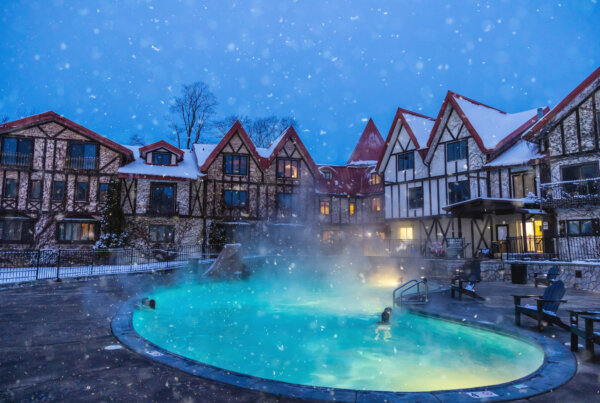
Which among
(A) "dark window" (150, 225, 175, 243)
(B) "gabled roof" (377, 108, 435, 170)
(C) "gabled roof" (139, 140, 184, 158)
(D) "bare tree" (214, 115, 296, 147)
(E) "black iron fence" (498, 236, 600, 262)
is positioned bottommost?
(E) "black iron fence" (498, 236, 600, 262)

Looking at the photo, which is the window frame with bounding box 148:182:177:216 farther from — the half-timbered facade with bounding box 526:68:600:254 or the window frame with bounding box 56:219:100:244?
the half-timbered facade with bounding box 526:68:600:254

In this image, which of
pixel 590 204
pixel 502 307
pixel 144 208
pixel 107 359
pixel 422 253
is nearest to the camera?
pixel 107 359

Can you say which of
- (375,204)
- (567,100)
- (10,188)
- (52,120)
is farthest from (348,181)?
(10,188)

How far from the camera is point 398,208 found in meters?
28.4

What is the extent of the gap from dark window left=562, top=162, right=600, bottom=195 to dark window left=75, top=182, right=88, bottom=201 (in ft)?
98.7

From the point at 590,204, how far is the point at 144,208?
2721 centimetres

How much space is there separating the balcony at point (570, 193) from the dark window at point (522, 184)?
1234 millimetres

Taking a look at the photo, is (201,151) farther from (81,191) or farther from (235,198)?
(81,191)

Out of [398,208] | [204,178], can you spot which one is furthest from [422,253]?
[204,178]

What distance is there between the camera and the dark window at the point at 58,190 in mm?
26080

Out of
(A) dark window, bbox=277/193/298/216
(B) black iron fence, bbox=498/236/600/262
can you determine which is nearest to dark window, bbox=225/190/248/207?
(A) dark window, bbox=277/193/298/216

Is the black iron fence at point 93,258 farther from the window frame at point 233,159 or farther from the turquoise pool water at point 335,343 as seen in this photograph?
the turquoise pool water at point 335,343

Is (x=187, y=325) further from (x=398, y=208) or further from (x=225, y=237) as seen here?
(x=398, y=208)

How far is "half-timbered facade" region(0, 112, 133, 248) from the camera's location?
25.3m
